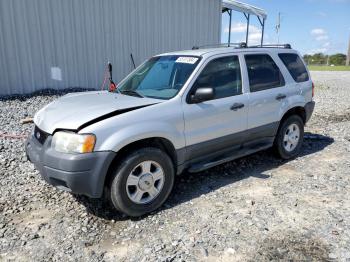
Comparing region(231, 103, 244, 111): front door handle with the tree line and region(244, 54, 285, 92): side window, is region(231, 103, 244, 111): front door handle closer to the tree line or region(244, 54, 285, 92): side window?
region(244, 54, 285, 92): side window

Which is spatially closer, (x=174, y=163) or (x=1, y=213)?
(x=1, y=213)

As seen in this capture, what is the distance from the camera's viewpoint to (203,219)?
362cm

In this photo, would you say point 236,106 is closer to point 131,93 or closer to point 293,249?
point 131,93

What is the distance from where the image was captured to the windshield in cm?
405

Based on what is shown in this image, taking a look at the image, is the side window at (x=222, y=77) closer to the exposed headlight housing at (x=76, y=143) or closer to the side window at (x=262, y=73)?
the side window at (x=262, y=73)

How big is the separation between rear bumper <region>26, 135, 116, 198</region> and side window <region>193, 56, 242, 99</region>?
1522mm

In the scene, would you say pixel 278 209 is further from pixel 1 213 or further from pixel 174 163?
pixel 1 213

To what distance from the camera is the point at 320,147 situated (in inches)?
245

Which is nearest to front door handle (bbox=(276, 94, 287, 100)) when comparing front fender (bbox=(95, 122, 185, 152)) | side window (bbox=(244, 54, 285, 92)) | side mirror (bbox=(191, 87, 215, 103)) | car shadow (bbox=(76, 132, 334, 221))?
side window (bbox=(244, 54, 285, 92))

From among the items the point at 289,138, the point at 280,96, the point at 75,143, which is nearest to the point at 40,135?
the point at 75,143

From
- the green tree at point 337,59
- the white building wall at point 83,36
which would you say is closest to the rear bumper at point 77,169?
the white building wall at point 83,36

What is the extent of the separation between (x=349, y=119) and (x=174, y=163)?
262 inches

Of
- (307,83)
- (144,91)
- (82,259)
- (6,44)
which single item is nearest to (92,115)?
(144,91)

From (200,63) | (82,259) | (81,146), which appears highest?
(200,63)
